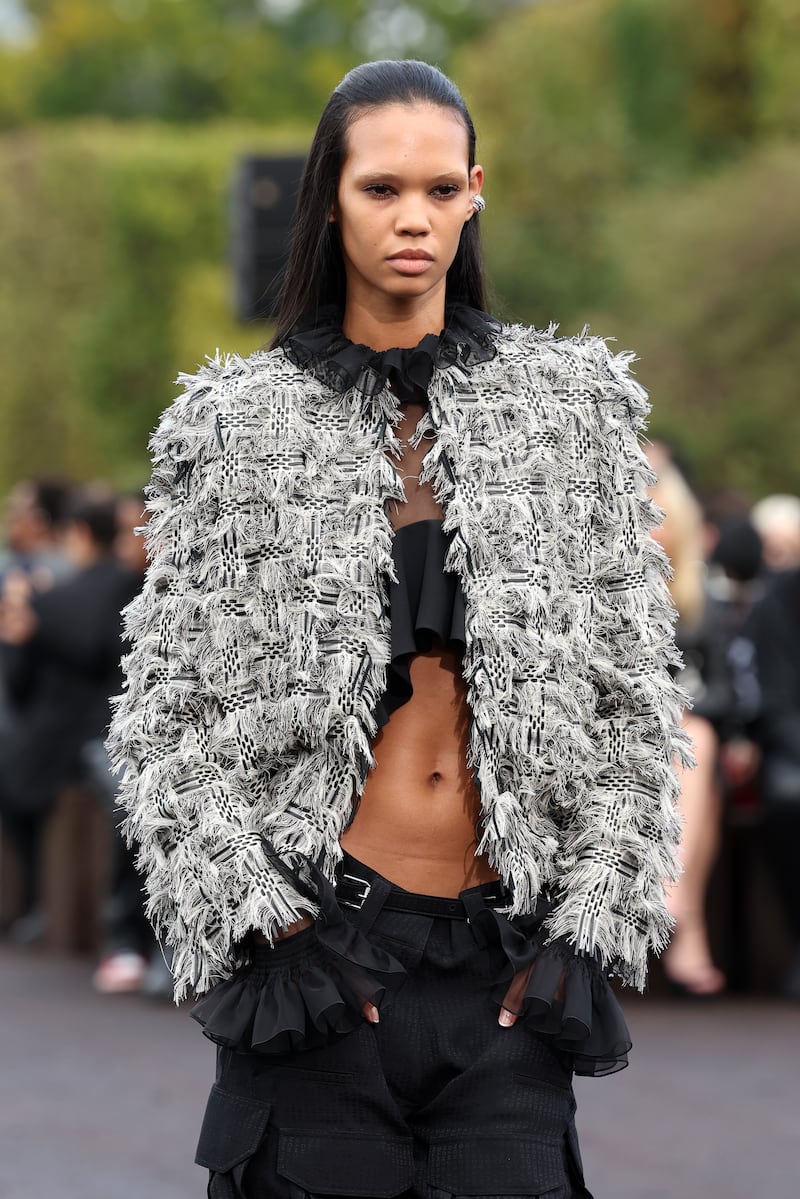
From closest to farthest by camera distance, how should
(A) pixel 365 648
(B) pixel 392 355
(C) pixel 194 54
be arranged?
Answer: (A) pixel 365 648, (B) pixel 392 355, (C) pixel 194 54

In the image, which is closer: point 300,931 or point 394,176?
point 300,931

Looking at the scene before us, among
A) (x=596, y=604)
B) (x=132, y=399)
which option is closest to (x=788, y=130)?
(x=132, y=399)

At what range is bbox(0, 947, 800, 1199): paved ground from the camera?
688 cm

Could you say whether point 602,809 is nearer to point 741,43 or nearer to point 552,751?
point 552,751

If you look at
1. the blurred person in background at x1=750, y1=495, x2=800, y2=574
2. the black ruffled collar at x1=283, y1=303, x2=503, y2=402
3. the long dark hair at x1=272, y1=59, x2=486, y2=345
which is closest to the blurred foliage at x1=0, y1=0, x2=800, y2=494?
the blurred person in background at x1=750, y1=495, x2=800, y2=574

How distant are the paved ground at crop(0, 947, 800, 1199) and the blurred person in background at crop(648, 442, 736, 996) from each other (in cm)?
28

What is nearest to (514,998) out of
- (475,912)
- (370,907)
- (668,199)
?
(475,912)

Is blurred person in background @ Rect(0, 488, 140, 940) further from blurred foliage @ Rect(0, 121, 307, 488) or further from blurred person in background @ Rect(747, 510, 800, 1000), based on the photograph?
blurred foliage @ Rect(0, 121, 307, 488)

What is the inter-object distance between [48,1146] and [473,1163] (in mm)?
4373

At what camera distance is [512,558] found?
345 centimetres

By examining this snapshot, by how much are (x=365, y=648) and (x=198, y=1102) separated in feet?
16.1

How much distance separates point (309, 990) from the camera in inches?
129

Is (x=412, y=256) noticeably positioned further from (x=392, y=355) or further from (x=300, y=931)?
(x=300, y=931)

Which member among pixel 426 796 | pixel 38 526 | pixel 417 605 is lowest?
pixel 426 796
